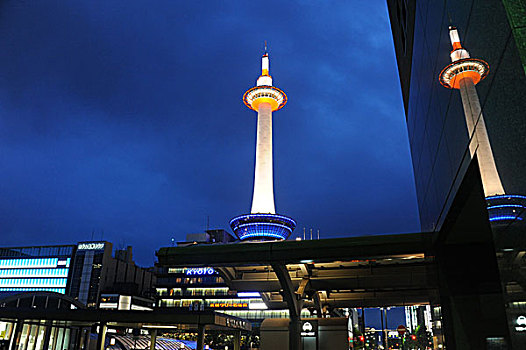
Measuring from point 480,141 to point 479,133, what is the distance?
0.51 feet

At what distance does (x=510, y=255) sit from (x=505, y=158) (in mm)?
1476

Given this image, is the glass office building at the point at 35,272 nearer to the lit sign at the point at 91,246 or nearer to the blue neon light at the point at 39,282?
the blue neon light at the point at 39,282

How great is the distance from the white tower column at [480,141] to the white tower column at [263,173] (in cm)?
6735

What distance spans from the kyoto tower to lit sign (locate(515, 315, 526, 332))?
64.2m

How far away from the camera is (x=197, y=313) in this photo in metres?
32.4

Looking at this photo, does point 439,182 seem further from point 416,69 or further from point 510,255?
point 510,255

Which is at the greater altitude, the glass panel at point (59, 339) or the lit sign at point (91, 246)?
the lit sign at point (91, 246)

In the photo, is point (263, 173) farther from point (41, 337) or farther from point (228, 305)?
point (228, 305)

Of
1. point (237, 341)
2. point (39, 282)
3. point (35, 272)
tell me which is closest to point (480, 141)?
point (237, 341)

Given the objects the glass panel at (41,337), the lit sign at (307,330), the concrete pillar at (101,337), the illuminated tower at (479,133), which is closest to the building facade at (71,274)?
the glass panel at (41,337)

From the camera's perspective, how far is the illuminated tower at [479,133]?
644 cm

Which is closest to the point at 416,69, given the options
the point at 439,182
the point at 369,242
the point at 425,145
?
the point at 425,145

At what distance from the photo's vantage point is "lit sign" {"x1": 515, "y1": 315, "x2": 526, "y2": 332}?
6.07 metres

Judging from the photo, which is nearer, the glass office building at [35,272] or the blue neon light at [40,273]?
the glass office building at [35,272]
